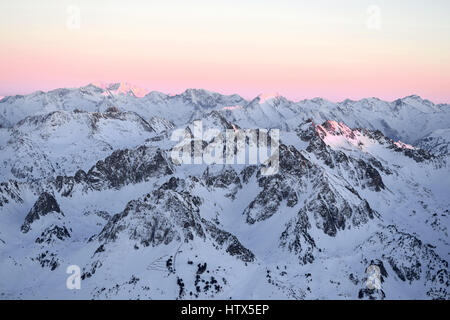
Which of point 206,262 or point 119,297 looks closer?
point 119,297
